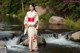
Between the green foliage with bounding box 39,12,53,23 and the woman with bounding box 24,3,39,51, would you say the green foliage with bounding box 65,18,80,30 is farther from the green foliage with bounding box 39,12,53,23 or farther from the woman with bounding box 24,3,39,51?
the woman with bounding box 24,3,39,51

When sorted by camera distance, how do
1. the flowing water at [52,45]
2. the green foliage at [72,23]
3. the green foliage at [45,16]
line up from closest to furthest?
the flowing water at [52,45]
the green foliage at [72,23]
the green foliage at [45,16]

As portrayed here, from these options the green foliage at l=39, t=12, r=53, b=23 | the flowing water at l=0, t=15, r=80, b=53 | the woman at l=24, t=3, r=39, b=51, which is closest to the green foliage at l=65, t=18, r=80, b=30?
the green foliage at l=39, t=12, r=53, b=23

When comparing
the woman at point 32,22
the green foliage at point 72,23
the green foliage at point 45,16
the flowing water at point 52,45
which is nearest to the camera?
the woman at point 32,22

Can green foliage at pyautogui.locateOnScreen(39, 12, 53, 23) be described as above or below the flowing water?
above

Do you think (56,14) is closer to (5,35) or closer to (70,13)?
(70,13)

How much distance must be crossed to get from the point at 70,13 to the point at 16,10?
27286 mm

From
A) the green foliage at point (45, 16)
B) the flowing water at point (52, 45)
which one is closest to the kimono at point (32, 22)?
the flowing water at point (52, 45)

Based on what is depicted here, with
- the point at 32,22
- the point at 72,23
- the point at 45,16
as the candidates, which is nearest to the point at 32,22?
the point at 32,22

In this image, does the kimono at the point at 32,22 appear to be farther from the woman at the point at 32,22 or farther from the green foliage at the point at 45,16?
the green foliage at the point at 45,16

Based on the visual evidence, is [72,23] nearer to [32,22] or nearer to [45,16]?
[45,16]

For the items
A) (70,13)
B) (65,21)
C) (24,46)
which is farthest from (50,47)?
(70,13)

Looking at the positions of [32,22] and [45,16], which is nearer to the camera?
[32,22]

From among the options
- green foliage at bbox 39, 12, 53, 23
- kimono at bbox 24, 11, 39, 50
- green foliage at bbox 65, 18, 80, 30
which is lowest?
green foliage at bbox 65, 18, 80, 30

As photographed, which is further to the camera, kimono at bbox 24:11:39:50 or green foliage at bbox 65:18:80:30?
green foliage at bbox 65:18:80:30
